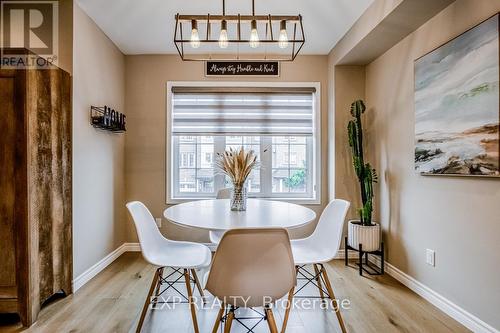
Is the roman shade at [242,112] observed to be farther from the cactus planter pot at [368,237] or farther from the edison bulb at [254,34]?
the edison bulb at [254,34]

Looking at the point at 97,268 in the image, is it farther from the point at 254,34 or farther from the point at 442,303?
the point at 442,303

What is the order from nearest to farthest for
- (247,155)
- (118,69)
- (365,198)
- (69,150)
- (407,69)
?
(247,155) → (69,150) → (407,69) → (365,198) → (118,69)

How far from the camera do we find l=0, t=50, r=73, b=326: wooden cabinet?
1.83 metres

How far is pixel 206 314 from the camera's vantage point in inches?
78.9

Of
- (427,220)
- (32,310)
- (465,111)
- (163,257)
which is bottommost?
(32,310)

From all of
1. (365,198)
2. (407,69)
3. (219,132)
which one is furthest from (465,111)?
(219,132)

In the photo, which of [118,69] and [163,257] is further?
[118,69]

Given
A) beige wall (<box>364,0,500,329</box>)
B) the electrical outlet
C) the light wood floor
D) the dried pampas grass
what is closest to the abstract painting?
beige wall (<box>364,0,500,329</box>)

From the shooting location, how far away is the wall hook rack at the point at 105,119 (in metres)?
2.61

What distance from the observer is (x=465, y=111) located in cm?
Result: 181

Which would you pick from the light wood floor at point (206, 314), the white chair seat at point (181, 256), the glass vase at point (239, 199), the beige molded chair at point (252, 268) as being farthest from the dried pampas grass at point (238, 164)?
the light wood floor at point (206, 314)

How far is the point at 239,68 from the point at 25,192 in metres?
2.50

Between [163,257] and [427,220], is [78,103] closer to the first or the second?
[163,257]

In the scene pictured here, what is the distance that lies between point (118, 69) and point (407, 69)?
3.11m
